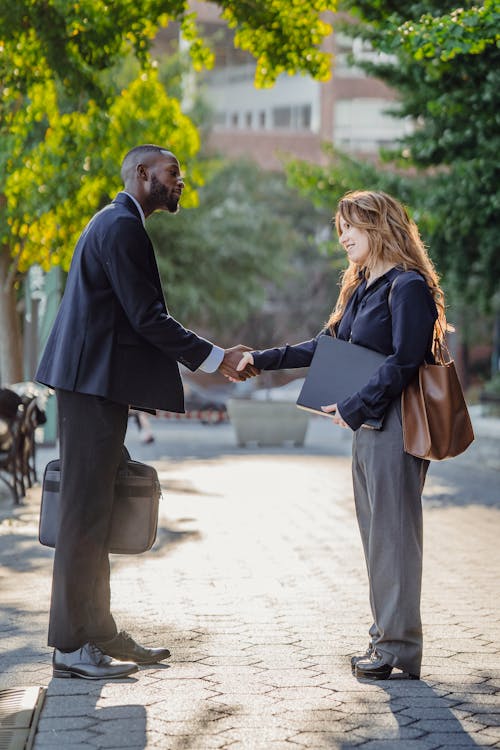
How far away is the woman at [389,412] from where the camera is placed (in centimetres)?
526

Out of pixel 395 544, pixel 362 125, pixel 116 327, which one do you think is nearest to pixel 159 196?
pixel 116 327

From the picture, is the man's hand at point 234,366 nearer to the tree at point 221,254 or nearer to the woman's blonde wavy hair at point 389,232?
the woman's blonde wavy hair at point 389,232

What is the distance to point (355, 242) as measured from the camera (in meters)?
5.47

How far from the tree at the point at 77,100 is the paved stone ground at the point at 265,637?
14.2ft

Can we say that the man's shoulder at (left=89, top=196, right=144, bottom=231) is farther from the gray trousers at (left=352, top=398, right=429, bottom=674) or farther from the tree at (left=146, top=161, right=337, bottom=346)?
the tree at (left=146, top=161, right=337, bottom=346)

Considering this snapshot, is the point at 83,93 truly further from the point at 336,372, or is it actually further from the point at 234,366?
the point at 336,372

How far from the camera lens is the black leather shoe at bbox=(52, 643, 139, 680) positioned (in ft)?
17.0

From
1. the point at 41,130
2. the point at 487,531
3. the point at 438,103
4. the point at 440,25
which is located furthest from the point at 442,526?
the point at 41,130

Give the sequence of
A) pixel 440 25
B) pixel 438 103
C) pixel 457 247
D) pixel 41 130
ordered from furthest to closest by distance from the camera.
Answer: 1. pixel 41 130
2. pixel 457 247
3. pixel 438 103
4. pixel 440 25

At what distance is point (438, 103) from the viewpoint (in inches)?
612

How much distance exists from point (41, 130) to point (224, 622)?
14.3 m

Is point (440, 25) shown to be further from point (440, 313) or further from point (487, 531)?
point (440, 313)

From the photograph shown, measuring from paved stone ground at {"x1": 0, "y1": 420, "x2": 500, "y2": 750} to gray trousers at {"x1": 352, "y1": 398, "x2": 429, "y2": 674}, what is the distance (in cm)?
Result: 17

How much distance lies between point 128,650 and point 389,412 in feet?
4.69
